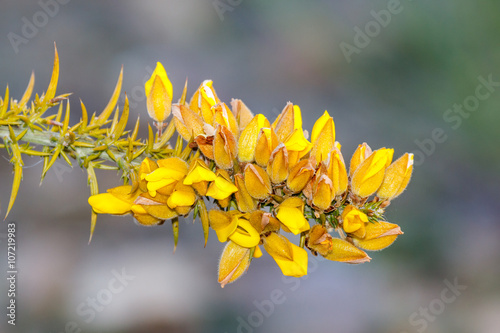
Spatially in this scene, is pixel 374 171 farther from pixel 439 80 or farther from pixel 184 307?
pixel 439 80

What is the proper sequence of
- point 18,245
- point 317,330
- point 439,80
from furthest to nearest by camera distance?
1. point 439,80
2. point 317,330
3. point 18,245

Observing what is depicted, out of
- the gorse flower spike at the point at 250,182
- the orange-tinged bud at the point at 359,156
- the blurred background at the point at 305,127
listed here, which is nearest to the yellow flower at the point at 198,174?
the gorse flower spike at the point at 250,182

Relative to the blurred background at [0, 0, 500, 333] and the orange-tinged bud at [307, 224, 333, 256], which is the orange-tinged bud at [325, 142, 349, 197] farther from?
the blurred background at [0, 0, 500, 333]

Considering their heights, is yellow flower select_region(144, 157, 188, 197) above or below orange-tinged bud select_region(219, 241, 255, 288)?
above

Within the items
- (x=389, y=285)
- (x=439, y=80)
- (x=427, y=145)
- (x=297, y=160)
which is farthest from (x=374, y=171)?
(x=439, y=80)

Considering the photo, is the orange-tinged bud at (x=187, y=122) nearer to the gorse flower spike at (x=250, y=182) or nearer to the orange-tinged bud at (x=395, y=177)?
the gorse flower spike at (x=250, y=182)

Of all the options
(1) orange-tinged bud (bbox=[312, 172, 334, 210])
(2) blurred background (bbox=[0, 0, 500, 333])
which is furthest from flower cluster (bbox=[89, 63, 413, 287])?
Answer: (2) blurred background (bbox=[0, 0, 500, 333])

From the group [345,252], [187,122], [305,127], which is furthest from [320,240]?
[305,127]

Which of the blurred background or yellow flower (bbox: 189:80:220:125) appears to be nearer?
yellow flower (bbox: 189:80:220:125)
